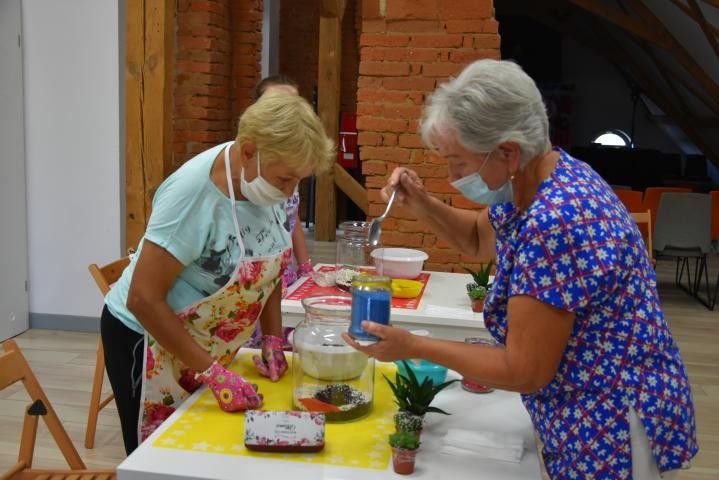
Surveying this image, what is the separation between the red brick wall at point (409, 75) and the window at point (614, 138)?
9.38 metres

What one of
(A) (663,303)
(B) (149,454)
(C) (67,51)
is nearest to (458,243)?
(B) (149,454)

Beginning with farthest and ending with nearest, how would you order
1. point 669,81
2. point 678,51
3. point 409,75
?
point 669,81 < point 678,51 < point 409,75

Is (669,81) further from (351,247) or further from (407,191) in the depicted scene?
(407,191)

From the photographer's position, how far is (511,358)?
1.34 meters

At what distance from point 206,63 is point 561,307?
16.8ft

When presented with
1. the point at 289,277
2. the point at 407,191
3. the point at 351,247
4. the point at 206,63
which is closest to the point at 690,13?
the point at 206,63

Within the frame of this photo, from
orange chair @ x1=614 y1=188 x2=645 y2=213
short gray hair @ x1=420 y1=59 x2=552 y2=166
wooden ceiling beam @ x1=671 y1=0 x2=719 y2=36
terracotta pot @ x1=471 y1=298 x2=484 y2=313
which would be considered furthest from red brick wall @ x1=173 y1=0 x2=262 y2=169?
short gray hair @ x1=420 y1=59 x2=552 y2=166

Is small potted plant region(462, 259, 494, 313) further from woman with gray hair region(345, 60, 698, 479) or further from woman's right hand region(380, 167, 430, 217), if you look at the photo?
woman with gray hair region(345, 60, 698, 479)

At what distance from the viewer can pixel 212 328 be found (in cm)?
187

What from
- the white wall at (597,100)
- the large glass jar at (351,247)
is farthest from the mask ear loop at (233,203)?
the white wall at (597,100)

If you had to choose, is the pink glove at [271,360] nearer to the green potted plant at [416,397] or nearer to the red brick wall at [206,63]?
the green potted plant at [416,397]

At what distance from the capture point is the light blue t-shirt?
66.8 inches

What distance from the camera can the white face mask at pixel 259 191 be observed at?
1742 mm

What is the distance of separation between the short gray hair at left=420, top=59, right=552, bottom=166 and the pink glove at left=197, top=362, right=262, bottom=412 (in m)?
0.78
